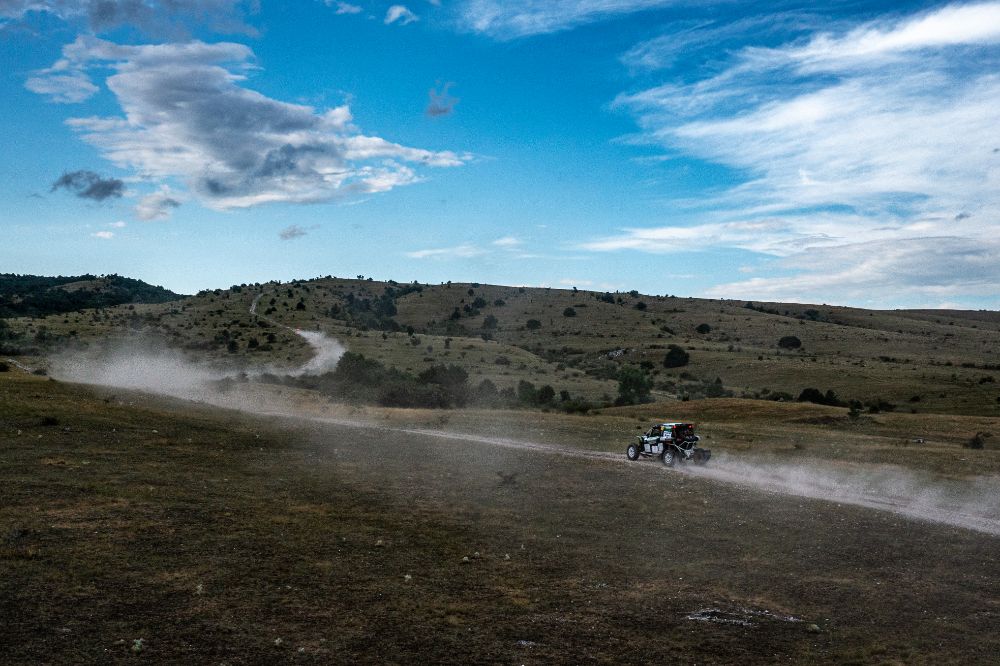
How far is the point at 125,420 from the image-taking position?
33438mm

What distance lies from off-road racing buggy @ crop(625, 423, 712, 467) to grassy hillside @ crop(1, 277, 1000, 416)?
3545 centimetres

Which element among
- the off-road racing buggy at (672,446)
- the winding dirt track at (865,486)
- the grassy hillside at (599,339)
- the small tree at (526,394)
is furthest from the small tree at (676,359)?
the off-road racing buggy at (672,446)

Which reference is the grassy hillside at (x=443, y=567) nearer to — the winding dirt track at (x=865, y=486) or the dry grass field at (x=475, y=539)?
the dry grass field at (x=475, y=539)

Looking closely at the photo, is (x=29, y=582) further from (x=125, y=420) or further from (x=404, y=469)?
(x=125, y=420)

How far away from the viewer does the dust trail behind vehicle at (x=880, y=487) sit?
22.6 metres

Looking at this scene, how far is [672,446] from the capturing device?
3300 cm

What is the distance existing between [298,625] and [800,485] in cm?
2168

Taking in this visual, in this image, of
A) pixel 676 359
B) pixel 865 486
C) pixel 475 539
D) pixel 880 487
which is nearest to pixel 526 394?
pixel 676 359

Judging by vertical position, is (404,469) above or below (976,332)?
below

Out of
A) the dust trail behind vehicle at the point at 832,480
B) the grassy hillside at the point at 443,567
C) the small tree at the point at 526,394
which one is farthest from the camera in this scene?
the small tree at the point at 526,394

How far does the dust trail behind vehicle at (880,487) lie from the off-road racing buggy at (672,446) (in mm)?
612

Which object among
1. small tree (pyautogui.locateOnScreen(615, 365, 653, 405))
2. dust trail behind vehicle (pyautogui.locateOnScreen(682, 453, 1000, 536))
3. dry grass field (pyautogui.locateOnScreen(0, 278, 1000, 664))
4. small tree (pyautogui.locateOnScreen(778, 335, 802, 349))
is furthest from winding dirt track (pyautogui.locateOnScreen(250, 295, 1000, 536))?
small tree (pyautogui.locateOnScreen(778, 335, 802, 349))

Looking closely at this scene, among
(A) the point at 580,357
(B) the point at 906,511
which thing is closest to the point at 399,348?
(A) the point at 580,357

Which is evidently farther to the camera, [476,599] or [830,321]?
[830,321]
